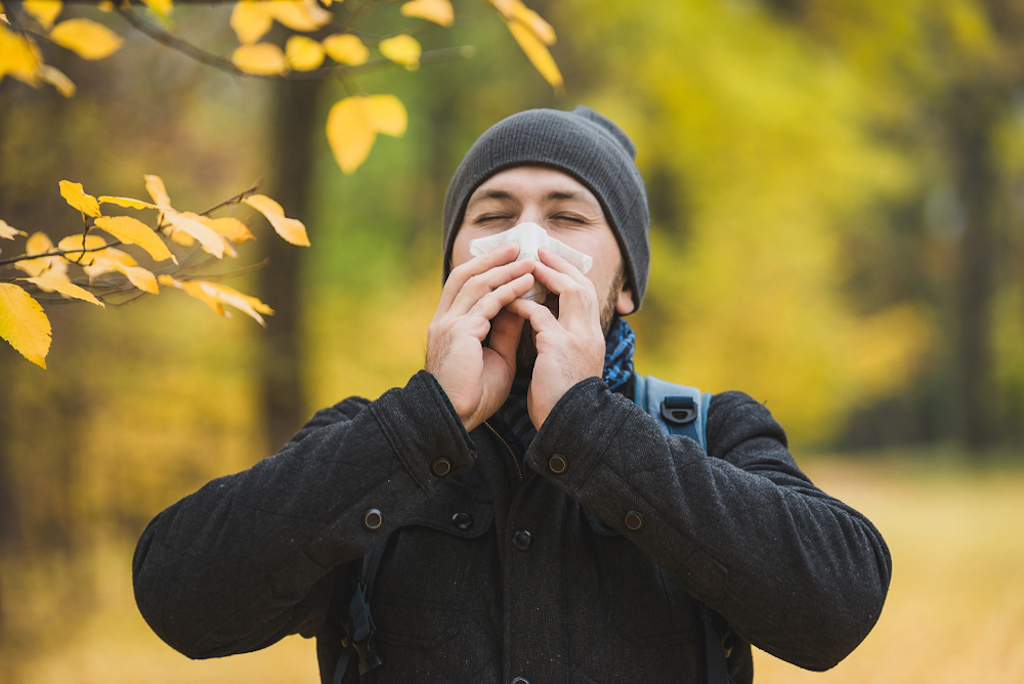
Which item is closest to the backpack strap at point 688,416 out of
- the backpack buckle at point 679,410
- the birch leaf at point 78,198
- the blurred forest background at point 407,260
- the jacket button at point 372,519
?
the backpack buckle at point 679,410

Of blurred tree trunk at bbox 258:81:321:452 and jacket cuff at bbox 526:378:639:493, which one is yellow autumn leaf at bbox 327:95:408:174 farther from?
blurred tree trunk at bbox 258:81:321:452

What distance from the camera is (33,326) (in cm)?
145

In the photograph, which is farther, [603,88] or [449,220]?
[603,88]

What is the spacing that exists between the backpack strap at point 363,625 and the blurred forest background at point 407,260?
4614mm

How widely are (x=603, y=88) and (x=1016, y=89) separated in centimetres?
904

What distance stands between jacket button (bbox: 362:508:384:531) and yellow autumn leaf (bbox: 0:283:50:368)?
0.65 metres

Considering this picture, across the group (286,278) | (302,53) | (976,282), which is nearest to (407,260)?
(286,278)

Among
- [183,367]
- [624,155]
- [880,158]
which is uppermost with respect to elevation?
[880,158]

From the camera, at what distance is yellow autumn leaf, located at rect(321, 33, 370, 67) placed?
2.04 m

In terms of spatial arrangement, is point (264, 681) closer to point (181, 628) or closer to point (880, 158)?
point (181, 628)

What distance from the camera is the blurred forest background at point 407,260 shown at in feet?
21.1

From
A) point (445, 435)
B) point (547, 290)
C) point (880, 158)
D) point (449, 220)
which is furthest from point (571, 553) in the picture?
point (880, 158)

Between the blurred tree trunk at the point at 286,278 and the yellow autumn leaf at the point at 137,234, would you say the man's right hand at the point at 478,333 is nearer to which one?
the yellow autumn leaf at the point at 137,234

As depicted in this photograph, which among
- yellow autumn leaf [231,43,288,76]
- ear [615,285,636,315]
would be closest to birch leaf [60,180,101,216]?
yellow autumn leaf [231,43,288,76]
